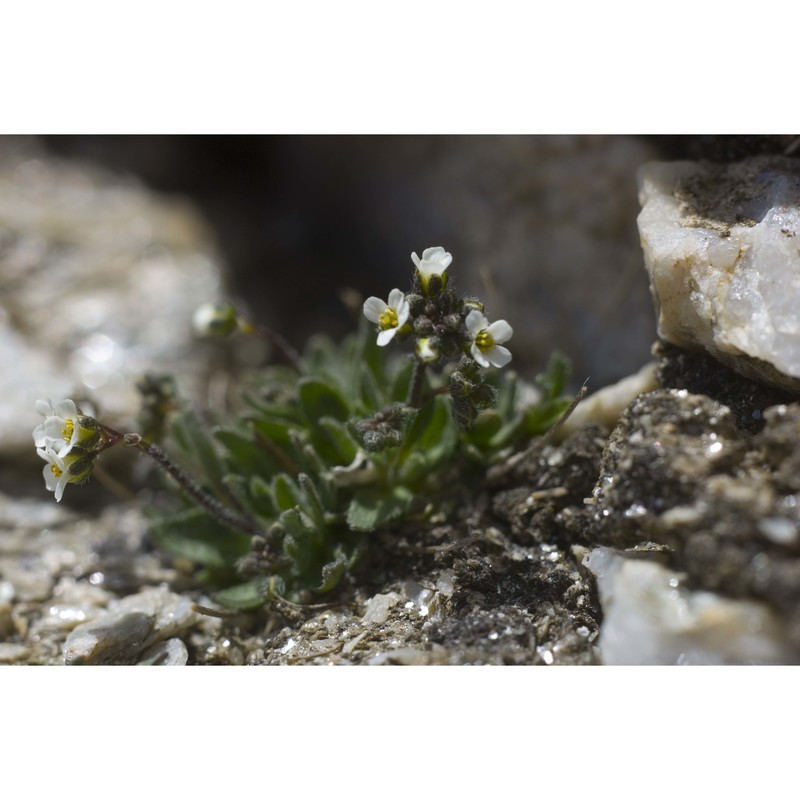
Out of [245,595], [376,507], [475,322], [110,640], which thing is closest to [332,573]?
[376,507]

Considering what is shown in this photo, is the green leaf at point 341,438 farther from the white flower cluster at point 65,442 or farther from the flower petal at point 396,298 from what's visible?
the white flower cluster at point 65,442

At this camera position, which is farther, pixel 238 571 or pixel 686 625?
pixel 238 571

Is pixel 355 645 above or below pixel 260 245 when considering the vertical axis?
below

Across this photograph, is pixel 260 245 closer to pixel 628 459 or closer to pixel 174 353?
pixel 174 353

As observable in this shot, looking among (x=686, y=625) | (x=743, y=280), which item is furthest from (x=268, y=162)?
(x=686, y=625)

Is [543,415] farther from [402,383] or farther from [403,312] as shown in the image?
[403,312]

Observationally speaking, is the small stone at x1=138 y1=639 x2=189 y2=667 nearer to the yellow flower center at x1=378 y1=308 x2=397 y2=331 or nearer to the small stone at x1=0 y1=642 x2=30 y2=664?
the small stone at x1=0 y1=642 x2=30 y2=664

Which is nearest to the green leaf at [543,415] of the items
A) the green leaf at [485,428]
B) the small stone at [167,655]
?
the green leaf at [485,428]
